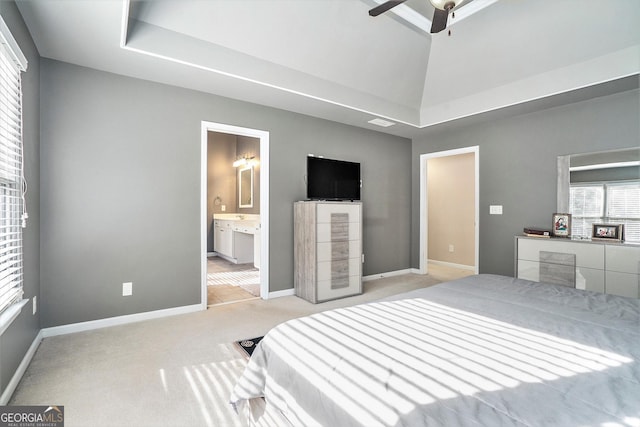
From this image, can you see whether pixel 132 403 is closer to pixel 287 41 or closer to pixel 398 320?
pixel 398 320

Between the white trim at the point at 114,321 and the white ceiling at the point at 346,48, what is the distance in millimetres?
2402

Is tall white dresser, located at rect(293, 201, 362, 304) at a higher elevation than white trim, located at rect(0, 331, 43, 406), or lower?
higher

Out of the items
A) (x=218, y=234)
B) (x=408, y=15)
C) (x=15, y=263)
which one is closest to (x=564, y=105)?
(x=408, y=15)

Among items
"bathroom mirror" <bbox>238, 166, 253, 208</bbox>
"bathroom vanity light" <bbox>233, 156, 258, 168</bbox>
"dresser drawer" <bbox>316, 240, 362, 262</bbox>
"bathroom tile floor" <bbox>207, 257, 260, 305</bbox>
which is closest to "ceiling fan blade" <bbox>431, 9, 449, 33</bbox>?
"dresser drawer" <bbox>316, 240, 362, 262</bbox>

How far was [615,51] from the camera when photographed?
10.1ft

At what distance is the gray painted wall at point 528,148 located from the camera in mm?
3477

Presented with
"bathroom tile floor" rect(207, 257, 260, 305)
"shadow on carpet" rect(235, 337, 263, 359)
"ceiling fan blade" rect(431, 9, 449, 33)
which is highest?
"ceiling fan blade" rect(431, 9, 449, 33)

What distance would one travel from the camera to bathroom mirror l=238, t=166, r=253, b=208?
662 cm

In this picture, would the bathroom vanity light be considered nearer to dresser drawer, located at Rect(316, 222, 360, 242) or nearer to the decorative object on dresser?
dresser drawer, located at Rect(316, 222, 360, 242)

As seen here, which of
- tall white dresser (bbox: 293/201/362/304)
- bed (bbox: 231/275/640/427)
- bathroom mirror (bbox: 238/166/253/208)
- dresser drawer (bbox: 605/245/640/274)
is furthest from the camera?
bathroom mirror (bbox: 238/166/253/208)

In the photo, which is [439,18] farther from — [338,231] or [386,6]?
[338,231]

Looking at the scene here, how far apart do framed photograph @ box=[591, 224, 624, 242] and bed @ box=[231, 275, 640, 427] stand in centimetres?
218

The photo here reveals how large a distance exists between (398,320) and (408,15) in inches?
127

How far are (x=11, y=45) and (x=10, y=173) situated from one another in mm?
790
